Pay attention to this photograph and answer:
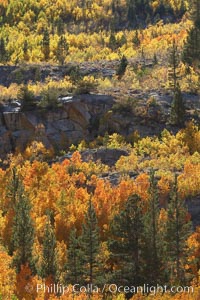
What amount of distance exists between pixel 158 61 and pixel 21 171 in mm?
48701

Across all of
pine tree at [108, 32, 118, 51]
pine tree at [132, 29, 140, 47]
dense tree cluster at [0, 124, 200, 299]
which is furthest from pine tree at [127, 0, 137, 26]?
dense tree cluster at [0, 124, 200, 299]

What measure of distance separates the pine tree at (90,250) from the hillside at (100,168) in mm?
101

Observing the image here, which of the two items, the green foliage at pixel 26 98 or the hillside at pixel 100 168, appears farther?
the green foliage at pixel 26 98

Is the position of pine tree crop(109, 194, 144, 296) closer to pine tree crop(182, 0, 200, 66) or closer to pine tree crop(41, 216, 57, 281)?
pine tree crop(41, 216, 57, 281)

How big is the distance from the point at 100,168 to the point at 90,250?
70.9 ft

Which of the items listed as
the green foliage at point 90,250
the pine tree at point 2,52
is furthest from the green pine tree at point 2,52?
the green foliage at point 90,250

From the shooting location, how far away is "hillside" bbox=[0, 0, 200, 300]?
1850 inches

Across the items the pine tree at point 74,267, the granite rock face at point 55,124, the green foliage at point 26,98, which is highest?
the green foliage at point 26,98

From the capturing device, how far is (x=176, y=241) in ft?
157

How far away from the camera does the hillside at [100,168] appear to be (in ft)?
154

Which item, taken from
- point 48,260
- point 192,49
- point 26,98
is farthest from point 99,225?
point 192,49

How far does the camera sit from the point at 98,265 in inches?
1877

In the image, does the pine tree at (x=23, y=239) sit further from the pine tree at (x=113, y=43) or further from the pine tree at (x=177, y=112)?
the pine tree at (x=113, y=43)

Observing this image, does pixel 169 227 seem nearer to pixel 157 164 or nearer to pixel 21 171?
pixel 157 164
